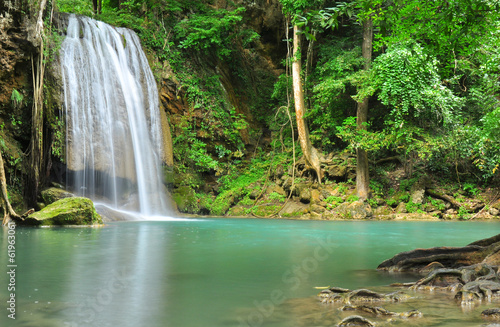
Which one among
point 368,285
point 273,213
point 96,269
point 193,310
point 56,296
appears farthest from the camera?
point 273,213

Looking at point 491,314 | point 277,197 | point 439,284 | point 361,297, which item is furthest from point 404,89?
point 491,314

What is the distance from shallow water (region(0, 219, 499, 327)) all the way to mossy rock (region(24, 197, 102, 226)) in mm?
2631

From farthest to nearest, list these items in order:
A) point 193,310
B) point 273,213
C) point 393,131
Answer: point 273,213 → point 393,131 → point 193,310

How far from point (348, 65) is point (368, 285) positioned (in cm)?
1555

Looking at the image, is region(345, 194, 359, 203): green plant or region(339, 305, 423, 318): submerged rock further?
region(345, 194, 359, 203): green plant

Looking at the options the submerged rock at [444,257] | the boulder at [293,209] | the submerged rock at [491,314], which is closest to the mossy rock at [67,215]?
the boulder at [293,209]

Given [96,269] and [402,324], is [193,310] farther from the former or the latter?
[96,269]

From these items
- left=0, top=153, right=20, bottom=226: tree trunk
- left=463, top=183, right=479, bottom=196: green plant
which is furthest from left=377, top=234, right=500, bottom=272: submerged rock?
left=463, top=183, right=479, bottom=196: green plant

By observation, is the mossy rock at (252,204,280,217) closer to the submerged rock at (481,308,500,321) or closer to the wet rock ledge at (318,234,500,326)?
the wet rock ledge at (318,234,500,326)

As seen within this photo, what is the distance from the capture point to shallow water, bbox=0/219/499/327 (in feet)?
11.7

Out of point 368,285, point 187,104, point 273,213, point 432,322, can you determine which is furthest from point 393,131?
point 432,322

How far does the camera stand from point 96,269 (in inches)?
229

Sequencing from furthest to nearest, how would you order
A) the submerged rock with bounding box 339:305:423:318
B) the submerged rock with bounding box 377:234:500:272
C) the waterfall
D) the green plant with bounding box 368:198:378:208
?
the green plant with bounding box 368:198:378:208, the waterfall, the submerged rock with bounding box 377:234:500:272, the submerged rock with bounding box 339:305:423:318

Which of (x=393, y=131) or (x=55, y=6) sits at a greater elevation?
(x=55, y=6)
